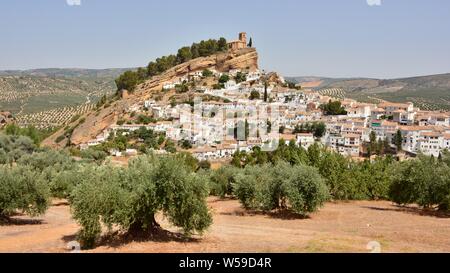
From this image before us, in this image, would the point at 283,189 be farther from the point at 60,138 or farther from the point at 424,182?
the point at 60,138

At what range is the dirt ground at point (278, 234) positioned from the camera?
15406 mm

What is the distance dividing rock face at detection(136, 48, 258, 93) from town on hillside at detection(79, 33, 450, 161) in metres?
1.15

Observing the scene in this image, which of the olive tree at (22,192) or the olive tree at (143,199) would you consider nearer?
the olive tree at (143,199)

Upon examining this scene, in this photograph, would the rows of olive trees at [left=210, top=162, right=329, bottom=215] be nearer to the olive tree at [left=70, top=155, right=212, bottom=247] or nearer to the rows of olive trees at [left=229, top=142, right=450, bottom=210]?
the rows of olive trees at [left=229, top=142, right=450, bottom=210]

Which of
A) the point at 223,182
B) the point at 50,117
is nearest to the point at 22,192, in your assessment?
the point at 223,182

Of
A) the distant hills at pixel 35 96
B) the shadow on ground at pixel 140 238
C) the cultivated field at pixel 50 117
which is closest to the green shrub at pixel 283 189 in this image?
the shadow on ground at pixel 140 238

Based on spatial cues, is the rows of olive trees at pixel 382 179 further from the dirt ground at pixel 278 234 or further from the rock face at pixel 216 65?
the rock face at pixel 216 65

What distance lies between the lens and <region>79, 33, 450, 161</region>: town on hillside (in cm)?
7400

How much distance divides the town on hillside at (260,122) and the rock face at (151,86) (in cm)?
134

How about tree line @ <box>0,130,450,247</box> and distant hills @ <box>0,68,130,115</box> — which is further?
distant hills @ <box>0,68,130,115</box>

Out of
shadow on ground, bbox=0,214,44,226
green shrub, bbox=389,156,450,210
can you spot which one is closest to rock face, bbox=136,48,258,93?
shadow on ground, bbox=0,214,44,226

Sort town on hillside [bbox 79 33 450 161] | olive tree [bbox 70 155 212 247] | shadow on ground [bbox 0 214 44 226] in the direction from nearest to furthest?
olive tree [bbox 70 155 212 247]
shadow on ground [bbox 0 214 44 226]
town on hillside [bbox 79 33 450 161]
